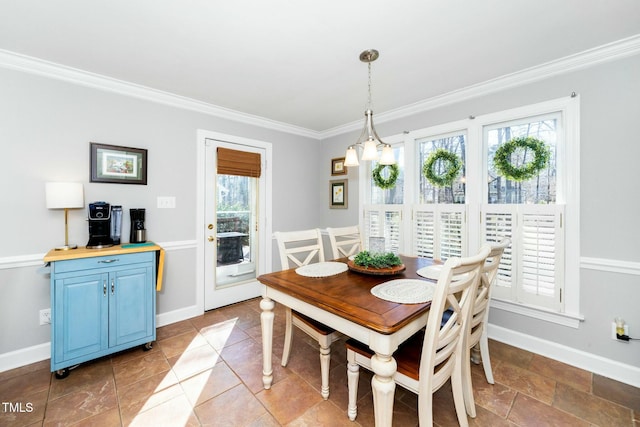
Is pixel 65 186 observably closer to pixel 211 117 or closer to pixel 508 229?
pixel 211 117

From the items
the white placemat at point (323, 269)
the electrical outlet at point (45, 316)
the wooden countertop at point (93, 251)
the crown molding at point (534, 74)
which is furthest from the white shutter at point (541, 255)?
the electrical outlet at point (45, 316)

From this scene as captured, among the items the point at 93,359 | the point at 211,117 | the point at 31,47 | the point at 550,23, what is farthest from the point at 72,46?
the point at 550,23

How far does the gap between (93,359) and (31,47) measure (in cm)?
245

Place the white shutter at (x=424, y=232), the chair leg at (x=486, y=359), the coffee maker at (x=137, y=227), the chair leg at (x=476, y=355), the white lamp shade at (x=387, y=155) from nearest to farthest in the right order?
the chair leg at (x=486, y=359)
the white lamp shade at (x=387, y=155)
the chair leg at (x=476, y=355)
the coffee maker at (x=137, y=227)
the white shutter at (x=424, y=232)

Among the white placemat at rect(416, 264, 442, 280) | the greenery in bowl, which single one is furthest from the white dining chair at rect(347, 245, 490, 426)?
the greenery in bowl

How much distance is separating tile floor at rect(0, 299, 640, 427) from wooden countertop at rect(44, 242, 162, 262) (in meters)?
0.90

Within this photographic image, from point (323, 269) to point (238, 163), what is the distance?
201 centimetres

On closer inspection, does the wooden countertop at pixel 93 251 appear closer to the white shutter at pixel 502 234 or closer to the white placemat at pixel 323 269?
the white placemat at pixel 323 269

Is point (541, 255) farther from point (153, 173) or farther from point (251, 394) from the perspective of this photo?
point (153, 173)

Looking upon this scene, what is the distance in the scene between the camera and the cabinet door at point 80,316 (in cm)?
198

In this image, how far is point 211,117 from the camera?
3.18 m

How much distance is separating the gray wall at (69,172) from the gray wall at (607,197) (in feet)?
11.6

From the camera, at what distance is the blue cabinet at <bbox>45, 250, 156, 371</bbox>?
1.98 metres

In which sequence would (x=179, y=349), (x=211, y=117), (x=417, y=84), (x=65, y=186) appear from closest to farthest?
1. (x=65, y=186)
2. (x=179, y=349)
3. (x=417, y=84)
4. (x=211, y=117)
